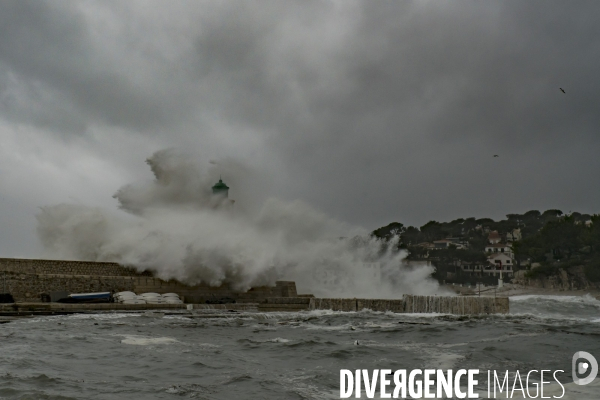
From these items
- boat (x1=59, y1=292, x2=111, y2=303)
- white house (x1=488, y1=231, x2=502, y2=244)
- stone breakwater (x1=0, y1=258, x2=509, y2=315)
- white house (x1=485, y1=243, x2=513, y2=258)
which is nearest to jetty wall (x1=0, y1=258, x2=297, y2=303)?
stone breakwater (x1=0, y1=258, x2=509, y2=315)

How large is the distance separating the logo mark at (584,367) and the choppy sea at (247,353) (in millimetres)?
109

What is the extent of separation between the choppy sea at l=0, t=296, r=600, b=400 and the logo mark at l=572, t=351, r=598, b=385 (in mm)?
109

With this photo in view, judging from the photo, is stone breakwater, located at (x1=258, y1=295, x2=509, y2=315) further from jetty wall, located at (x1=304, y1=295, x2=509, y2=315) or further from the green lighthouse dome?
the green lighthouse dome

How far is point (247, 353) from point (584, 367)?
4.66 m

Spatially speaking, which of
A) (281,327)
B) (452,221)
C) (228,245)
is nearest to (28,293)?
(228,245)

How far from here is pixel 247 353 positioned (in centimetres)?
946

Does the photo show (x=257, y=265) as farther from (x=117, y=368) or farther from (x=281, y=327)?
(x=117, y=368)

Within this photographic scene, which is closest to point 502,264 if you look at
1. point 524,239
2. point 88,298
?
point 524,239

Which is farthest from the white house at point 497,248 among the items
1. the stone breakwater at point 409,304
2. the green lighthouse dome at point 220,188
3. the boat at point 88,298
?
the boat at point 88,298

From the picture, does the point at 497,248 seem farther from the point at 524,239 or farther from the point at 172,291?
the point at 172,291

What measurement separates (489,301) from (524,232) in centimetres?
6315

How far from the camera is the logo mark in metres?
6.87

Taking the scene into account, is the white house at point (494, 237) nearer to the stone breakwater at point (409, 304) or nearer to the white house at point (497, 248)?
the white house at point (497, 248)

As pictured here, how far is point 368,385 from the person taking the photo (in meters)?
6.84
